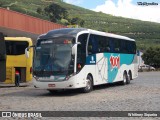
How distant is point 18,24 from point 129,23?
120 m

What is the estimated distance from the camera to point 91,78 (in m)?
18.4

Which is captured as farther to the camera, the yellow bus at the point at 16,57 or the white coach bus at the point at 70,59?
the yellow bus at the point at 16,57

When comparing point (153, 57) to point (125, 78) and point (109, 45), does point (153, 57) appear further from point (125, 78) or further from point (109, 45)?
point (109, 45)

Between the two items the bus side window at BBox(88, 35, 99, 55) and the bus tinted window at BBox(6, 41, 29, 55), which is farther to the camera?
the bus tinted window at BBox(6, 41, 29, 55)

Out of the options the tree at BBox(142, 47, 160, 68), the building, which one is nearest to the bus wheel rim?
the building

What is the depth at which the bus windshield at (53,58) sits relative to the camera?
1638 centimetres

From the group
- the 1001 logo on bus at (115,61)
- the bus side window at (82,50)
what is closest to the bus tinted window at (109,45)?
the 1001 logo on bus at (115,61)

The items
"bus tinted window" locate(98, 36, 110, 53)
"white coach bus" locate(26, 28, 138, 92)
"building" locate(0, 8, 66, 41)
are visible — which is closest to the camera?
"white coach bus" locate(26, 28, 138, 92)

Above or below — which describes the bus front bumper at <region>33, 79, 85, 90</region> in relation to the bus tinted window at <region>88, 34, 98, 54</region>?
below

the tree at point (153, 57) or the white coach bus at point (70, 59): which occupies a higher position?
the white coach bus at point (70, 59)

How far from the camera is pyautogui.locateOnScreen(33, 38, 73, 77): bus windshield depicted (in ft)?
53.7

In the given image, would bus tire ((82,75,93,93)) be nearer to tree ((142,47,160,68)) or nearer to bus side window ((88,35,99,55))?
bus side window ((88,35,99,55))

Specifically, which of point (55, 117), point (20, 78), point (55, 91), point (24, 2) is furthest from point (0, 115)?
point (24, 2)

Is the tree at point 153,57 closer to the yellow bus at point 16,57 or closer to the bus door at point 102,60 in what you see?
the yellow bus at point 16,57
